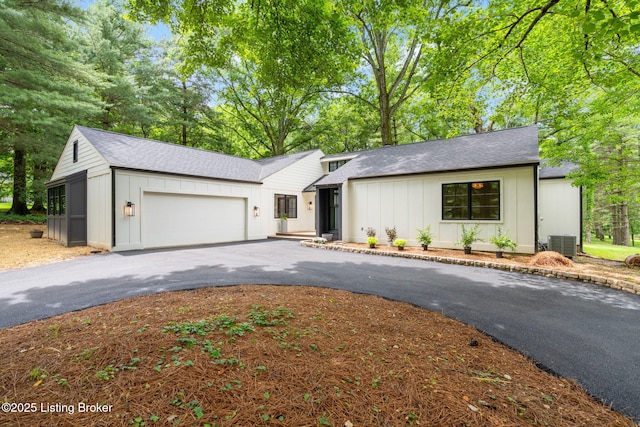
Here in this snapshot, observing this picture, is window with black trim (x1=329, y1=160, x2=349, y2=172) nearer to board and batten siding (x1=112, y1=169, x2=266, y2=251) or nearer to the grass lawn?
board and batten siding (x1=112, y1=169, x2=266, y2=251)

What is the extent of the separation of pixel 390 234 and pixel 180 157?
10095mm

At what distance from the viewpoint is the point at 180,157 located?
41.7 ft

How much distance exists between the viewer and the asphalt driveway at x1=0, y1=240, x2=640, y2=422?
2.85 metres

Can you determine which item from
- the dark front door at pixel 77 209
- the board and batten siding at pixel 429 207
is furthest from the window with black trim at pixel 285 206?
the dark front door at pixel 77 209

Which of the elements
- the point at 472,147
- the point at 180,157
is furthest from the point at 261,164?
the point at 472,147

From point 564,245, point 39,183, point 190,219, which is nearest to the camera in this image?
point 564,245

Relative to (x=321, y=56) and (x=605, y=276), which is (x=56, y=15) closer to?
(x=321, y=56)

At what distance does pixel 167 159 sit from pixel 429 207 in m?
11.0

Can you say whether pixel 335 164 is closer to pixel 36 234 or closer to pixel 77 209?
pixel 77 209

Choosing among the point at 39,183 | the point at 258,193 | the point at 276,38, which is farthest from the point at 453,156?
the point at 39,183

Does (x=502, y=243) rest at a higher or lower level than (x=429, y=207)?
lower

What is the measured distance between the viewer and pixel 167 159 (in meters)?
11.8

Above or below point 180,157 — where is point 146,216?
below

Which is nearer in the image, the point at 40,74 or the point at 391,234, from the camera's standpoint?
the point at 391,234
